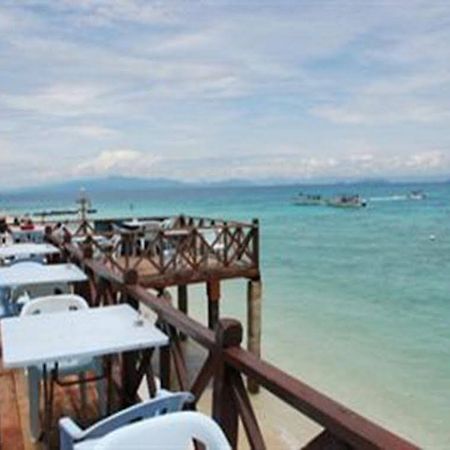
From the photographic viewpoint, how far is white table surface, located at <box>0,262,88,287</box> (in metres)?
5.13

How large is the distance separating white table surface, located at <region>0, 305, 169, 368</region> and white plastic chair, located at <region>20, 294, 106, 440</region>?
0.62ft

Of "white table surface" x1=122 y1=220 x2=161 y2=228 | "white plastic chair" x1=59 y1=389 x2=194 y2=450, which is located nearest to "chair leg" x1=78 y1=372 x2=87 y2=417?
"white plastic chair" x1=59 y1=389 x2=194 y2=450

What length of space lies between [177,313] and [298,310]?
15.0 m

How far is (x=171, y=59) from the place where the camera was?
63.8ft

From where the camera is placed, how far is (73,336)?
301 centimetres

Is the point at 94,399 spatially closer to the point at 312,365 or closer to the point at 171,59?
the point at 312,365

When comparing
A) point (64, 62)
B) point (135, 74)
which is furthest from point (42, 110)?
point (64, 62)

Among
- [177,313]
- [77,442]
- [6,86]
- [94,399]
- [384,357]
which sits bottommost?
[384,357]

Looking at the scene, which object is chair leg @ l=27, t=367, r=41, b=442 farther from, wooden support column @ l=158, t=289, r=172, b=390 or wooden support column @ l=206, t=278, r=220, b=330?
wooden support column @ l=206, t=278, r=220, b=330

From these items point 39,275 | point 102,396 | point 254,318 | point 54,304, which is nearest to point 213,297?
point 254,318

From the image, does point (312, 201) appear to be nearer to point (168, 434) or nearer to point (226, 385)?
point (226, 385)

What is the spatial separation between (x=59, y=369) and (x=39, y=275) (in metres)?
1.89

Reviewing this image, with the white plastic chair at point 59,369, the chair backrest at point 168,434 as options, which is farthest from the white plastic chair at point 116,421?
the white plastic chair at point 59,369

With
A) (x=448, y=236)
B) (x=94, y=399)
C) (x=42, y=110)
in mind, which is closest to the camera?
(x=94, y=399)
